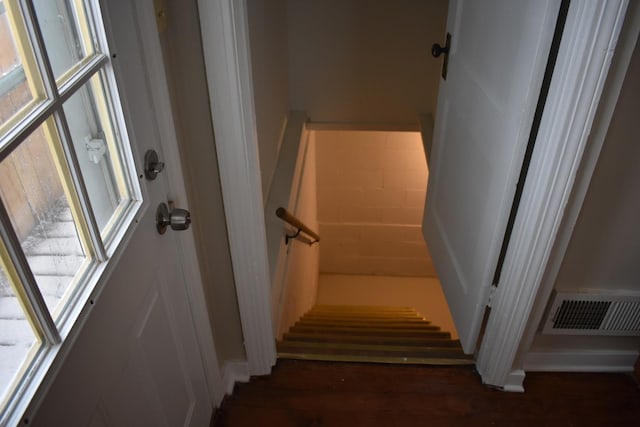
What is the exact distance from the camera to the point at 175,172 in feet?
3.98

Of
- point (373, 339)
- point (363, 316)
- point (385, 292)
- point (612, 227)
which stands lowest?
point (385, 292)

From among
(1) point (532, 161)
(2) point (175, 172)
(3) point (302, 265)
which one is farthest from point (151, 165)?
(3) point (302, 265)

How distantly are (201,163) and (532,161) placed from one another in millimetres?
880

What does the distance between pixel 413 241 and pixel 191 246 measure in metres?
3.40

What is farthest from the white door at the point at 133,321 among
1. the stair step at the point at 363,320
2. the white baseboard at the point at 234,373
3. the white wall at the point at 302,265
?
the stair step at the point at 363,320

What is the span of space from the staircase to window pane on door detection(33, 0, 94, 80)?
1.42 m

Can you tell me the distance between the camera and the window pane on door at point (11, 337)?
2.17 feet

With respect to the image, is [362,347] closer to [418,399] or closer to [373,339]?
[373,339]

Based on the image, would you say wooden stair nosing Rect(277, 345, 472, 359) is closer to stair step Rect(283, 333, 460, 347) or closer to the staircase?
the staircase

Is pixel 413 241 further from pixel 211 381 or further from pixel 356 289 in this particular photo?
pixel 211 381

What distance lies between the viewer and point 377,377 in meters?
1.92

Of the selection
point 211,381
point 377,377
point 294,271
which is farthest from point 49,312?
point 294,271

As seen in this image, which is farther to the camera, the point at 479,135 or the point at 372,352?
the point at 372,352

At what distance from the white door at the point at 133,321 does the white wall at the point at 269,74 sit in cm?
96
